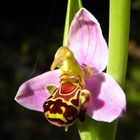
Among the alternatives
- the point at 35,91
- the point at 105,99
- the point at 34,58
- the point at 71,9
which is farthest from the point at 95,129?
the point at 34,58

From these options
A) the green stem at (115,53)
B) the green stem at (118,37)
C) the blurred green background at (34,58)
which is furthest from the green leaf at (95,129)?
the blurred green background at (34,58)

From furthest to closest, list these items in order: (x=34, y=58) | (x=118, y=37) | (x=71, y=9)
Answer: (x=34, y=58) → (x=71, y=9) → (x=118, y=37)

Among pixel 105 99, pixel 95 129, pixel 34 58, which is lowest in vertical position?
pixel 34 58

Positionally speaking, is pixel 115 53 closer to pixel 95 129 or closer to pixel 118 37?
pixel 118 37

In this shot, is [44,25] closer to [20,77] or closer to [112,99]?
[20,77]

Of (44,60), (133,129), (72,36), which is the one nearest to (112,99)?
(72,36)

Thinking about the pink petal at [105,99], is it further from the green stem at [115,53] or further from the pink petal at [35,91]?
the pink petal at [35,91]
